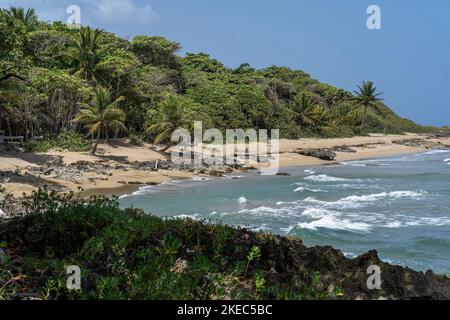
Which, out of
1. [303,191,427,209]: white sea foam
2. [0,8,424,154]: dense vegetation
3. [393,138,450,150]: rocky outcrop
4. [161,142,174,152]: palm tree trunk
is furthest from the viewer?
[393,138,450,150]: rocky outcrop

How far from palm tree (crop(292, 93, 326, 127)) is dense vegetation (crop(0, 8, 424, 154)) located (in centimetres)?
14

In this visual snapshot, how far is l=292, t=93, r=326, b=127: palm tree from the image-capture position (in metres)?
66.2

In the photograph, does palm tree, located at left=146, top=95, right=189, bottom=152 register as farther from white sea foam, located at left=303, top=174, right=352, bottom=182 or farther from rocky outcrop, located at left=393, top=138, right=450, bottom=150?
rocky outcrop, located at left=393, top=138, right=450, bottom=150

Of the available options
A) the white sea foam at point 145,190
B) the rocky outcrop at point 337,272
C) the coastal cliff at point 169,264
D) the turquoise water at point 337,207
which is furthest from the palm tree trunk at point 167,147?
the rocky outcrop at point 337,272

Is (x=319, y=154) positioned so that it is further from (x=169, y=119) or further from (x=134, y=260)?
(x=134, y=260)

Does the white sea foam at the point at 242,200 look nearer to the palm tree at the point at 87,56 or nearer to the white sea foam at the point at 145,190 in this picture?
the white sea foam at the point at 145,190

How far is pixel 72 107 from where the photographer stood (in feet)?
121

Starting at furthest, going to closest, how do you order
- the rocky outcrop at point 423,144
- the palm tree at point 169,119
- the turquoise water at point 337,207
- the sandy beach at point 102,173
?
1. the rocky outcrop at point 423,144
2. the palm tree at point 169,119
3. the sandy beach at point 102,173
4. the turquoise water at point 337,207

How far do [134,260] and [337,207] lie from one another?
1727 cm

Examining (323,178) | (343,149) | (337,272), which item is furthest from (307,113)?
(337,272)

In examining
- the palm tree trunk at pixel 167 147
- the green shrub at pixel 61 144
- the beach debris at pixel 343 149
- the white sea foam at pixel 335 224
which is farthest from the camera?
the beach debris at pixel 343 149

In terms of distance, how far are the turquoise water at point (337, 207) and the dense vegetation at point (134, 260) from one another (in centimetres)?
665

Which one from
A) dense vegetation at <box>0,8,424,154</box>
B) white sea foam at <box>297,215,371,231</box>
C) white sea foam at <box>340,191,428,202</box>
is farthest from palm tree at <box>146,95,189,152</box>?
white sea foam at <box>297,215,371,231</box>

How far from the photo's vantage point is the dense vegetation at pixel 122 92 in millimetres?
32094
